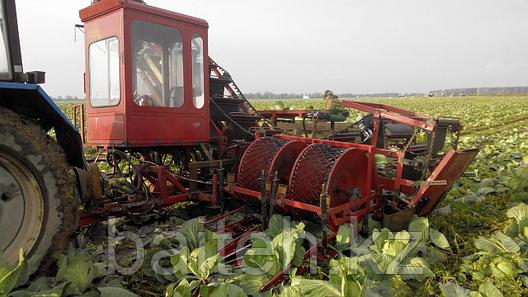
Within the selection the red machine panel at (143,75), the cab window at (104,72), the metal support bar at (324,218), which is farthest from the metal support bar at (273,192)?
the cab window at (104,72)

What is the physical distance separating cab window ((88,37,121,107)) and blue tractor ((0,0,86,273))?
1396 mm

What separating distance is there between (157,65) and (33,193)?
2.09 meters

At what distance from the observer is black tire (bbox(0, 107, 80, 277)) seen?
2562mm

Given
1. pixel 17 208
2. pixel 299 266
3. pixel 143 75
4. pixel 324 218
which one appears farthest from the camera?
pixel 143 75

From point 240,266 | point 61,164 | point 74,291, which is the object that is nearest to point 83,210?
point 61,164

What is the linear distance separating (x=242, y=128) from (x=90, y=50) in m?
2.06

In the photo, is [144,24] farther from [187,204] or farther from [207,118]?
[187,204]

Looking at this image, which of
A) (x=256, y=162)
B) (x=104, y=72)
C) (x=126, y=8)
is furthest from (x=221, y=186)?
(x=126, y=8)

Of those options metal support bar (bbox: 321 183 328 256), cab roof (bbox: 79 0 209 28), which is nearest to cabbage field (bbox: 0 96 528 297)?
metal support bar (bbox: 321 183 328 256)

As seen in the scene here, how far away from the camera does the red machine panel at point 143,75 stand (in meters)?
4.02

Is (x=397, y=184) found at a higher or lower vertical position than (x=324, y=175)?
lower

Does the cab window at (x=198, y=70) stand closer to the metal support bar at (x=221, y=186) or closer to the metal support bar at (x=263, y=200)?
the metal support bar at (x=221, y=186)

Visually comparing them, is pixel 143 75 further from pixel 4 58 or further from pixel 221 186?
pixel 4 58

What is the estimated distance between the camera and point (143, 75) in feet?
13.8
